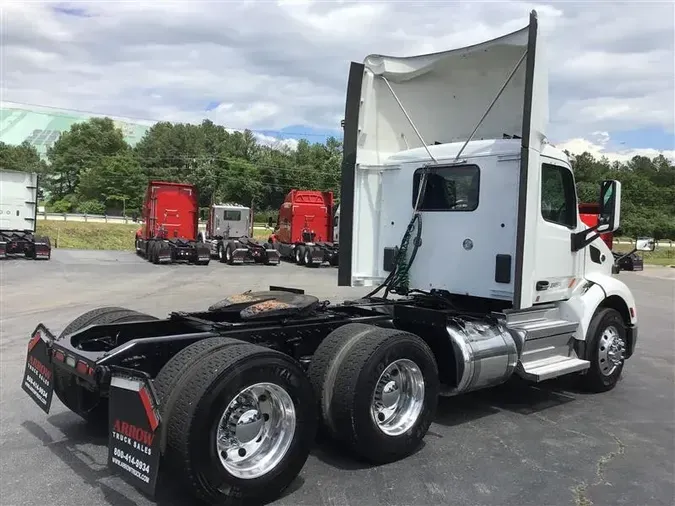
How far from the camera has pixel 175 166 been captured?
9075 cm

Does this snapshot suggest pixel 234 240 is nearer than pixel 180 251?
No

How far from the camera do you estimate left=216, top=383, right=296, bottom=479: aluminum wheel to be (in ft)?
12.4

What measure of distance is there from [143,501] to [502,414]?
3.61 metres

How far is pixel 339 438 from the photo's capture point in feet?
14.5

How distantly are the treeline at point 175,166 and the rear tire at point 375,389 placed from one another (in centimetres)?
7396

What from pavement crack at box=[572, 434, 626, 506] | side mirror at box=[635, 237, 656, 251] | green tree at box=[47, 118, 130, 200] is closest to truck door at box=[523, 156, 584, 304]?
side mirror at box=[635, 237, 656, 251]

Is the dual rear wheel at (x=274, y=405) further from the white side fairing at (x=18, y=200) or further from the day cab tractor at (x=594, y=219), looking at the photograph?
the white side fairing at (x=18, y=200)

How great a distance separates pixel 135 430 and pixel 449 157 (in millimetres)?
4306

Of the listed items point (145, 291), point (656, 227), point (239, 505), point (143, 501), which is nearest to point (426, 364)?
point (239, 505)

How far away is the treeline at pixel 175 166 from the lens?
271 ft

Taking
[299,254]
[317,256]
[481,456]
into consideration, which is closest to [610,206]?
[481,456]

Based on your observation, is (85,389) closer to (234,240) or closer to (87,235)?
(234,240)

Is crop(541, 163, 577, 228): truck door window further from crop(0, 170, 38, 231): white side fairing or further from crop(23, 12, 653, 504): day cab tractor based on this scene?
crop(0, 170, 38, 231): white side fairing

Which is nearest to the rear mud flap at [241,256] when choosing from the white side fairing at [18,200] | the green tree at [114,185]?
the white side fairing at [18,200]
